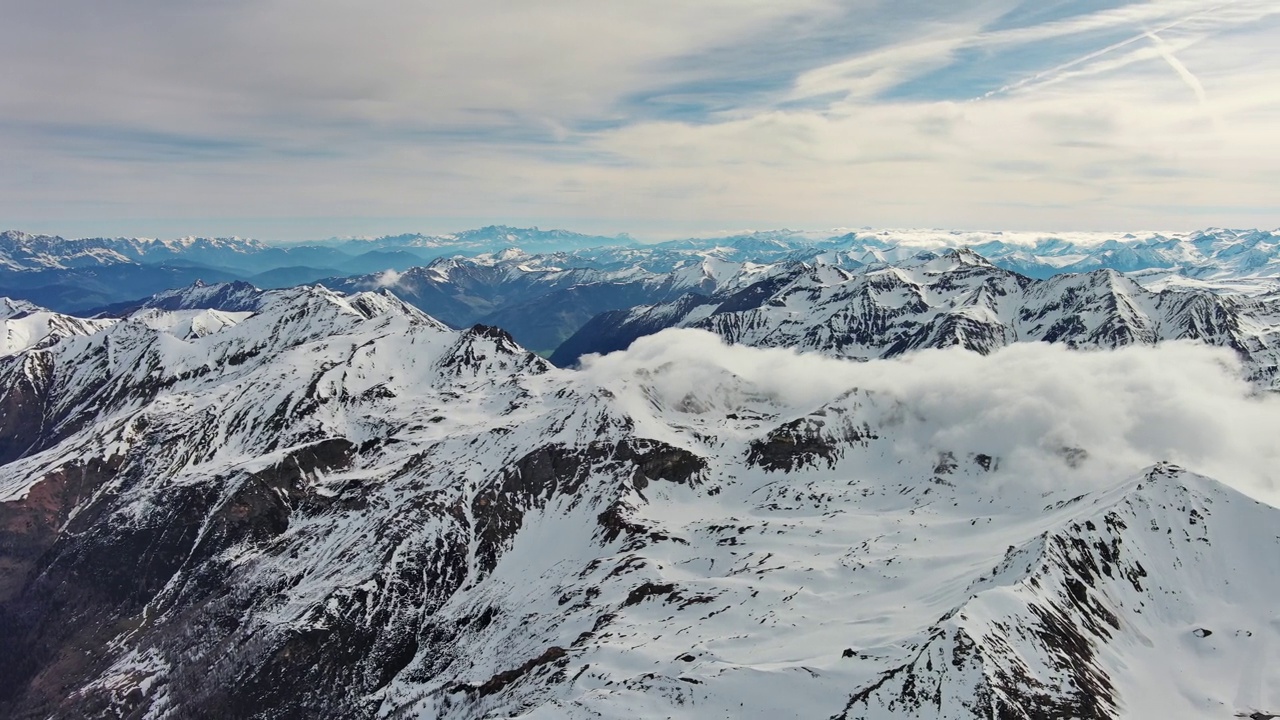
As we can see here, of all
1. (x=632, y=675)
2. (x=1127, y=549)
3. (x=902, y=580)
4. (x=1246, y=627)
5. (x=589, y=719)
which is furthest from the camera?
(x=902, y=580)

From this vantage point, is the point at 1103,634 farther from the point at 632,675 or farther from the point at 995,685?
the point at 632,675

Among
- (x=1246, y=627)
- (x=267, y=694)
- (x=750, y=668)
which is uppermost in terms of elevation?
(x=750, y=668)

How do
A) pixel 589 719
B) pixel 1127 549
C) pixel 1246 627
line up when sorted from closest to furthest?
1. pixel 589 719
2. pixel 1246 627
3. pixel 1127 549

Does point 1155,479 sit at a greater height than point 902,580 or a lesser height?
greater

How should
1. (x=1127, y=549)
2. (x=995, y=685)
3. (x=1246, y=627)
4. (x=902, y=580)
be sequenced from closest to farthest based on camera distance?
(x=995, y=685) < (x=1246, y=627) < (x=1127, y=549) < (x=902, y=580)

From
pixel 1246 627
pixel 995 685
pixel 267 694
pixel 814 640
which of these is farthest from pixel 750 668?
pixel 267 694

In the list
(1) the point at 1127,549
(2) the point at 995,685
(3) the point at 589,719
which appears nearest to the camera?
(2) the point at 995,685

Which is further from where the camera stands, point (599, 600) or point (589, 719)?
point (599, 600)

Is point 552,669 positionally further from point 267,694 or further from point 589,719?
point 267,694

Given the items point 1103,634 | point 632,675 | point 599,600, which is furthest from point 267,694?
point 1103,634
